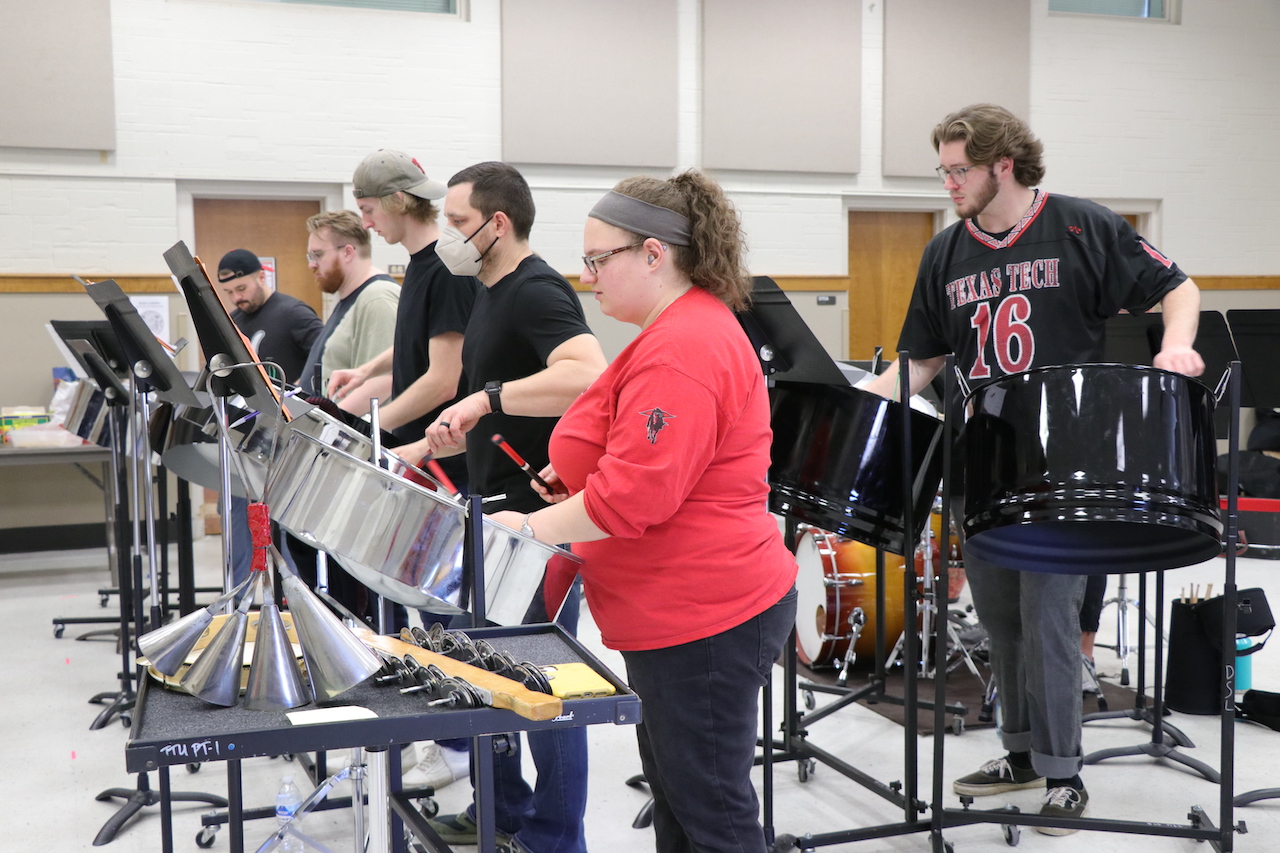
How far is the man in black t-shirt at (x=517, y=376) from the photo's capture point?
1.78 metres

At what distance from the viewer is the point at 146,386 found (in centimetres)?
241

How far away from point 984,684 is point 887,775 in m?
0.74

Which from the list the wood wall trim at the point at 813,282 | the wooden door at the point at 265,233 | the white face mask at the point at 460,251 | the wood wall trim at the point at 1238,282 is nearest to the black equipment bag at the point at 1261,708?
the white face mask at the point at 460,251

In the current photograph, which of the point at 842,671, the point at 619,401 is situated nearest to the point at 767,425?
the point at 619,401

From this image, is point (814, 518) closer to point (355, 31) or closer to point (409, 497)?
point (409, 497)

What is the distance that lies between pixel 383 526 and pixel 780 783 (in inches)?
62.1

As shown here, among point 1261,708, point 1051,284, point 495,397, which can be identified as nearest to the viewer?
point 495,397

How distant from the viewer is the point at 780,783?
2539 millimetres

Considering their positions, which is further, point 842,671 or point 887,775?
point 842,671

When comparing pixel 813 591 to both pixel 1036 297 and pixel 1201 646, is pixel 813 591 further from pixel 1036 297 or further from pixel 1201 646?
pixel 1036 297

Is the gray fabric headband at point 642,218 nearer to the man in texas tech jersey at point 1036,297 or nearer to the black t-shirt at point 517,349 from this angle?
the black t-shirt at point 517,349

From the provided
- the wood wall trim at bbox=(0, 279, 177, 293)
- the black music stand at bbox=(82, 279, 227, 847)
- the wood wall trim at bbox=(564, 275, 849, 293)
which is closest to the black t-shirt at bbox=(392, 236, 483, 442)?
the black music stand at bbox=(82, 279, 227, 847)

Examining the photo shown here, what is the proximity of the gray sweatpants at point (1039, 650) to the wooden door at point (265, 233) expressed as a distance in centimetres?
429

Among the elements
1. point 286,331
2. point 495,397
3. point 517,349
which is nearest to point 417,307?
point 517,349
